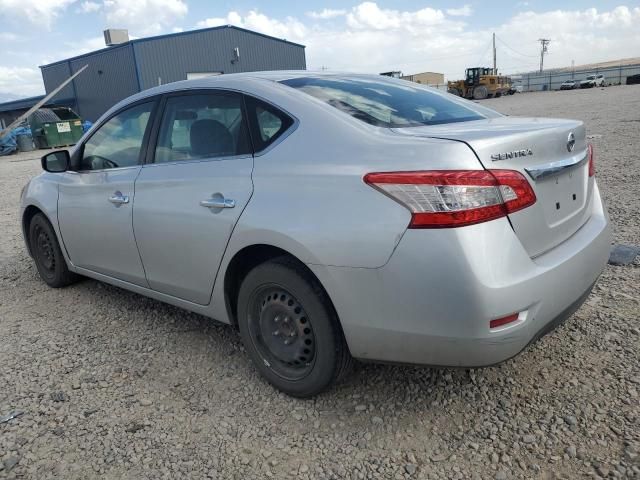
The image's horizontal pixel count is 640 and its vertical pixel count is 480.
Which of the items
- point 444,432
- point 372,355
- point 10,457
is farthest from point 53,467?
point 444,432

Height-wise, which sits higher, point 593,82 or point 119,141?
point 119,141

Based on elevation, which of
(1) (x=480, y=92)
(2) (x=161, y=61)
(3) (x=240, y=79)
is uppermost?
(2) (x=161, y=61)

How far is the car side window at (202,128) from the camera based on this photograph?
286 centimetres

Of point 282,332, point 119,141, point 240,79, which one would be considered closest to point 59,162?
point 119,141

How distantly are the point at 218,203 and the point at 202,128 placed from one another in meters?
0.60

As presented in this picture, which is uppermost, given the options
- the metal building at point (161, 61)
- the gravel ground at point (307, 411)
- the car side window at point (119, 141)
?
the metal building at point (161, 61)

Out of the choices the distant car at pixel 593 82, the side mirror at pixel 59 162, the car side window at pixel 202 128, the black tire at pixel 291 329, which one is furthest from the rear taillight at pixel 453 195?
the distant car at pixel 593 82

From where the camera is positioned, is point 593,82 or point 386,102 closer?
point 386,102

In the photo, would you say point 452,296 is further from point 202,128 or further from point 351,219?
point 202,128

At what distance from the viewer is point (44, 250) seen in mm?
4621

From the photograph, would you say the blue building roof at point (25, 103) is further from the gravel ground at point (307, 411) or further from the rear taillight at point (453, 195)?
the rear taillight at point (453, 195)

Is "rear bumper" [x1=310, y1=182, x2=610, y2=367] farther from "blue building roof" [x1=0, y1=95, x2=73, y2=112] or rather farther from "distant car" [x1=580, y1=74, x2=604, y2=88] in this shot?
"distant car" [x1=580, y1=74, x2=604, y2=88]

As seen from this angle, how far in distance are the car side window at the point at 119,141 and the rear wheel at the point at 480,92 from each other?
43164 millimetres

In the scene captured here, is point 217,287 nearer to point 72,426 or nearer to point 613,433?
point 72,426
